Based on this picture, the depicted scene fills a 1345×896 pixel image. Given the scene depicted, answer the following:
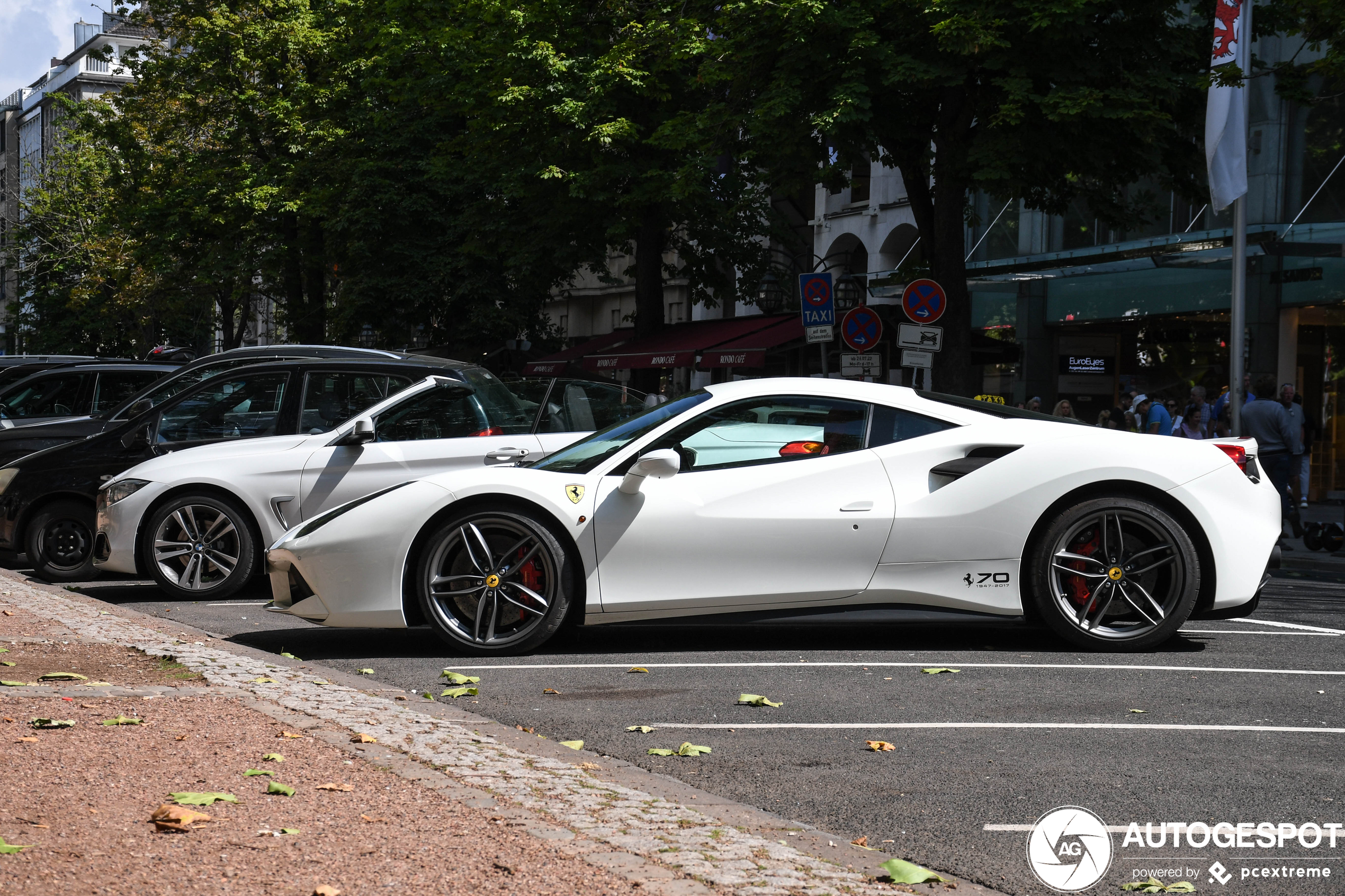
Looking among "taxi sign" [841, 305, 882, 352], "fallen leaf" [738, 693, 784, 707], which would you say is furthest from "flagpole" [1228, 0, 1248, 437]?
"fallen leaf" [738, 693, 784, 707]

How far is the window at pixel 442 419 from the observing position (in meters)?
10.4

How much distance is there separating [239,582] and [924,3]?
11284 mm

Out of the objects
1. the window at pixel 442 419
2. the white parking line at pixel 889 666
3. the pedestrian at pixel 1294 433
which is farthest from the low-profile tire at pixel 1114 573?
the pedestrian at pixel 1294 433

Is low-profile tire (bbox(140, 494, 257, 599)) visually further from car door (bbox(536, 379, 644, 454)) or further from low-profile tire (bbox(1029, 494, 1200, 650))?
low-profile tire (bbox(1029, 494, 1200, 650))


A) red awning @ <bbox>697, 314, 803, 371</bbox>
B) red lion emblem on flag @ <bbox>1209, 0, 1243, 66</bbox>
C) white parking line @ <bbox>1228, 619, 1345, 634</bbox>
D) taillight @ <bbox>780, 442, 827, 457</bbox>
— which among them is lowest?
white parking line @ <bbox>1228, 619, 1345, 634</bbox>

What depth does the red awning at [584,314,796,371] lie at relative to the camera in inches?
1208

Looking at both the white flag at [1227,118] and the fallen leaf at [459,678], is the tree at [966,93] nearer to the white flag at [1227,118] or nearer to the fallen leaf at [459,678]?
the white flag at [1227,118]

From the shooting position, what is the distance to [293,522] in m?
10.1

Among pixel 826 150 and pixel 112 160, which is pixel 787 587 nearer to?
pixel 826 150

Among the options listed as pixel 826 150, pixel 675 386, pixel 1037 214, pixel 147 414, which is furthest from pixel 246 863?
pixel 675 386

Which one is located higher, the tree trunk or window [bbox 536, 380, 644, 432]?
the tree trunk

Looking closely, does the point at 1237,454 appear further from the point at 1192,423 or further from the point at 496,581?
the point at 1192,423

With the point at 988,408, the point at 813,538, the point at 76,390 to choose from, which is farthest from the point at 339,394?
the point at 76,390

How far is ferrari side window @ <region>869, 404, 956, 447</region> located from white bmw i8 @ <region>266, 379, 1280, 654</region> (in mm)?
17
